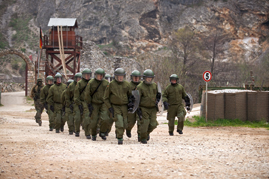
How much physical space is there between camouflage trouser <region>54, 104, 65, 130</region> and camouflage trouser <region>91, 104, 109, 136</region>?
10.9 feet

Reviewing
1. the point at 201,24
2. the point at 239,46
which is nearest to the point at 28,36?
the point at 201,24

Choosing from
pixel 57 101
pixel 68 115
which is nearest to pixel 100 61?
pixel 57 101

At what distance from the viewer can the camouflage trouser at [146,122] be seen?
31.9ft

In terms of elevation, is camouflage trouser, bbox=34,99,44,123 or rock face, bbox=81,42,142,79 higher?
rock face, bbox=81,42,142,79

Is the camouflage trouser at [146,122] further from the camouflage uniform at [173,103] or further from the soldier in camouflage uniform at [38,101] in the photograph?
the soldier in camouflage uniform at [38,101]

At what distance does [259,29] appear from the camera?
6525 centimetres

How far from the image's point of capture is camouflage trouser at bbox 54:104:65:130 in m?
13.5

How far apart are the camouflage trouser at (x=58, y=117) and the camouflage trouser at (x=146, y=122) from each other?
15.1 feet

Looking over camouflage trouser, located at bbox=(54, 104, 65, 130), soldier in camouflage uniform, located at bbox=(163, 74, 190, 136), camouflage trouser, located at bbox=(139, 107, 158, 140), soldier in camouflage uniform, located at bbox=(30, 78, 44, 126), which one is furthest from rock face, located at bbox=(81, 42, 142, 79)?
camouflage trouser, located at bbox=(139, 107, 158, 140)

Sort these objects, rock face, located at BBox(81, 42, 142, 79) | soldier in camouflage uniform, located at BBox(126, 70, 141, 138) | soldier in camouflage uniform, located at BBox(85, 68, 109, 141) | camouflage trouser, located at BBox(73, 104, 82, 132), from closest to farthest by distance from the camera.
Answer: soldier in camouflage uniform, located at BBox(85, 68, 109, 141)
soldier in camouflage uniform, located at BBox(126, 70, 141, 138)
camouflage trouser, located at BBox(73, 104, 82, 132)
rock face, located at BBox(81, 42, 142, 79)

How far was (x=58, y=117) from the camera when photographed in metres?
13.6

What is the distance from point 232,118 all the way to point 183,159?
32.1 ft

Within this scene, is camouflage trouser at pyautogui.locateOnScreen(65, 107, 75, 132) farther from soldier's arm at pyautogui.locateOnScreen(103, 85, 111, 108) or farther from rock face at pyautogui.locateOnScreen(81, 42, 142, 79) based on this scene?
rock face at pyautogui.locateOnScreen(81, 42, 142, 79)

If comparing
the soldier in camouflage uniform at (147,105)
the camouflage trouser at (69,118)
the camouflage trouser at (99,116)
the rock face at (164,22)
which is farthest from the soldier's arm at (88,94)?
the rock face at (164,22)
